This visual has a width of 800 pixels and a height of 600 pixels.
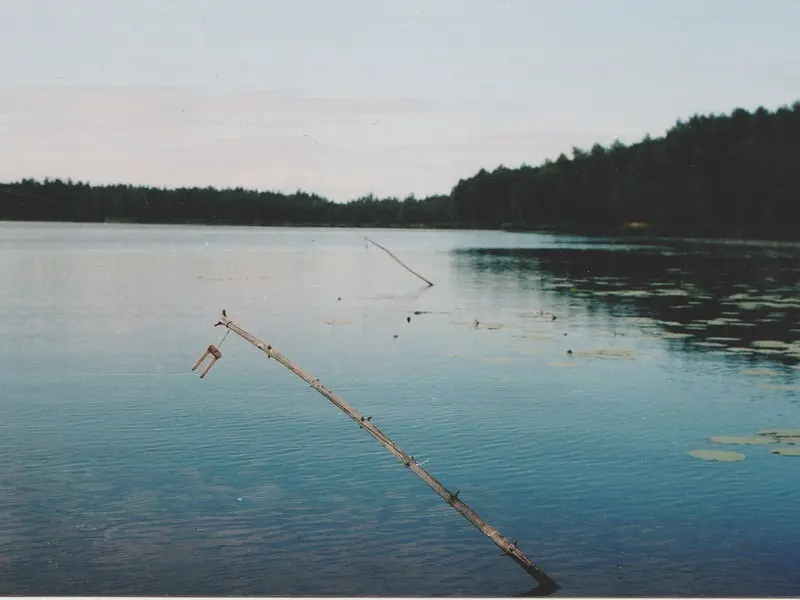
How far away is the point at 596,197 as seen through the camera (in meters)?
147

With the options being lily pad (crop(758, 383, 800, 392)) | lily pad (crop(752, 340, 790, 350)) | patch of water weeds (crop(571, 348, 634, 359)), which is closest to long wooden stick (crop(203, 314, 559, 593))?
lily pad (crop(758, 383, 800, 392))

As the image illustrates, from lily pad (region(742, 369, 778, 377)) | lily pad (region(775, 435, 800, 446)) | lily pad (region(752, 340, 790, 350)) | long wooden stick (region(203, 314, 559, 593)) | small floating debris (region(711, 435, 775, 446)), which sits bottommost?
small floating debris (region(711, 435, 775, 446))

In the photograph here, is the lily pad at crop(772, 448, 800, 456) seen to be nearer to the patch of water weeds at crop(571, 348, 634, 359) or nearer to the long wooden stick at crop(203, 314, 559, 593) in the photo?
the long wooden stick at crop(203, 314, 559, 593)

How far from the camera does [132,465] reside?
1137 cm

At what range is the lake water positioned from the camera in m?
8.30

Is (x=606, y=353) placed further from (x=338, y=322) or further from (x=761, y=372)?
(x=338, y=322)

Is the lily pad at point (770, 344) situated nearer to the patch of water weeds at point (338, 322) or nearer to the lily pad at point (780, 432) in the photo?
the lily pad at point (780, 432)

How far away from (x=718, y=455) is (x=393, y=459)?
155 inches

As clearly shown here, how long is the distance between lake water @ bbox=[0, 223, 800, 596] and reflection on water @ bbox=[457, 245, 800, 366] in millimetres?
270

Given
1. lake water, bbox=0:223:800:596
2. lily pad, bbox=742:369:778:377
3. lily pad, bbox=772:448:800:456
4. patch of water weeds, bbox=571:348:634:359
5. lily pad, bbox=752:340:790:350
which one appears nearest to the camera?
lake water, bbox=0:223:800:596

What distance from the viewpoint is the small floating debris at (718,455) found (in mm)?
11727

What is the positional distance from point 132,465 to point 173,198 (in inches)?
3920

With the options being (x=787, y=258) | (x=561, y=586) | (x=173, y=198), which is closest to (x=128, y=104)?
(x=561, y=586)

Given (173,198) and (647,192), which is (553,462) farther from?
(647,192)
